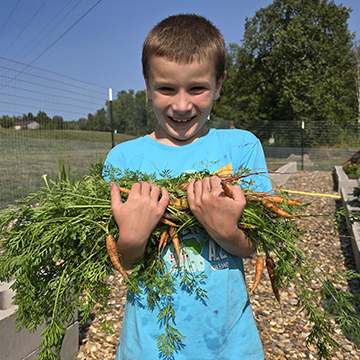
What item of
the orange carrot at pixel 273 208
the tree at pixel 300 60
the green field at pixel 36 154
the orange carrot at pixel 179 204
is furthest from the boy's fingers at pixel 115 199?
the tree at pixel 300 60

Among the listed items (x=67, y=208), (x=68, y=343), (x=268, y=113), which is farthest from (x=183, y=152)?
(x=268, y=113)

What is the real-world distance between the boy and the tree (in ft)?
109

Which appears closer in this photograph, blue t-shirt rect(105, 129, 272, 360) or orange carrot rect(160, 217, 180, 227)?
orange carrot rect(160, 217, 180, 227)

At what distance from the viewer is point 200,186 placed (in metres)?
1.35

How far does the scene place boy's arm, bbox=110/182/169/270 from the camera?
52.1 inches

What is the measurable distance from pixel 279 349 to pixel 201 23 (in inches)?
131

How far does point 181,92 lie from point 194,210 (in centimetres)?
60

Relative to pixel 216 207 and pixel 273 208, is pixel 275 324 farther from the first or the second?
pixel 216 207

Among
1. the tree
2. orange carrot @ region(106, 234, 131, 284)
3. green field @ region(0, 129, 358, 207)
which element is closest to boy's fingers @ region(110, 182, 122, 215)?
orange carrot @ region(106, 234, 131, 284)

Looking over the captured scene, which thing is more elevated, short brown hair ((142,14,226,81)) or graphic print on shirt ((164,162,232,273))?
short brown hair ((142,14,226,81))

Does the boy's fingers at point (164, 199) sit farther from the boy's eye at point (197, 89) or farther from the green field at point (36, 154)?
the green field at point (36, 154)

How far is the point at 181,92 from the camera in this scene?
1.60 m

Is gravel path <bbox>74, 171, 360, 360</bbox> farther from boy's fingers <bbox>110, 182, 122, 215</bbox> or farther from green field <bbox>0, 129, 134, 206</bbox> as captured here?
green field <bbox>0, 129, 134, 206</bbox>

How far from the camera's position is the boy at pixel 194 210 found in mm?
1340
